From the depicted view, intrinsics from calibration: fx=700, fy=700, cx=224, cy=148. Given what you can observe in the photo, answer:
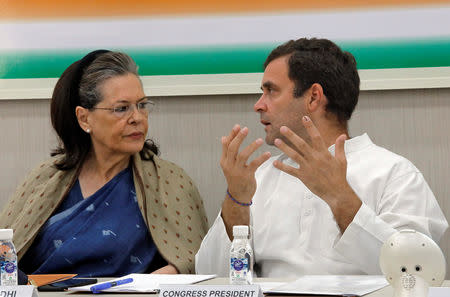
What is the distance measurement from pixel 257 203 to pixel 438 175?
30.1 inches

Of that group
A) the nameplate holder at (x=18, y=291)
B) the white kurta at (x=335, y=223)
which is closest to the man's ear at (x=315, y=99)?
the white kurta at (x=335, y=223)

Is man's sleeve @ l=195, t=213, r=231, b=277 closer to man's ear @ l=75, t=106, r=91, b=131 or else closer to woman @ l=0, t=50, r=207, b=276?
woman @ l=0, t=50, r=207, b=276

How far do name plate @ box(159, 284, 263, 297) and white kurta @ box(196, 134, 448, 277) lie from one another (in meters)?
0.58

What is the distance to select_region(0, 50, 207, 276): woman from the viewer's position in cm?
233

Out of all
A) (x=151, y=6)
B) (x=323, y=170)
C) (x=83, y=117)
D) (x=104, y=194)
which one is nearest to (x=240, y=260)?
(x=323, y=170)

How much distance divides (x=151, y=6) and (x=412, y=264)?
1808 millimetres

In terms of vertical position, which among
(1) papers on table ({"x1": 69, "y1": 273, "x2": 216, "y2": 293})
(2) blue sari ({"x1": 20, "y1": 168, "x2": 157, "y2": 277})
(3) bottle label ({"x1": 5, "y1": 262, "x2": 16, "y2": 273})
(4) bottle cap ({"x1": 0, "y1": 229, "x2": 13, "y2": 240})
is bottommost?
(2) blue sari ({"x1": 20, "y1": 168, "x2": 157, "y2": 277})

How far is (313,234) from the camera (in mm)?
2041

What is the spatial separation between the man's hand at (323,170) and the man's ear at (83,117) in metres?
0.99

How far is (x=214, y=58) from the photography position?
2.66 metres

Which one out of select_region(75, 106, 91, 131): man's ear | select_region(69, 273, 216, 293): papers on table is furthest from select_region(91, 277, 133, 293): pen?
select_region(75, 106, 91, 131): man's ear

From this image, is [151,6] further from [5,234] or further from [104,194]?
[5,234]

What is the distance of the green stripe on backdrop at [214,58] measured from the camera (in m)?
2.54

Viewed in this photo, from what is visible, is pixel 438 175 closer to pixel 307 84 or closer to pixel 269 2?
pixel 307 84
